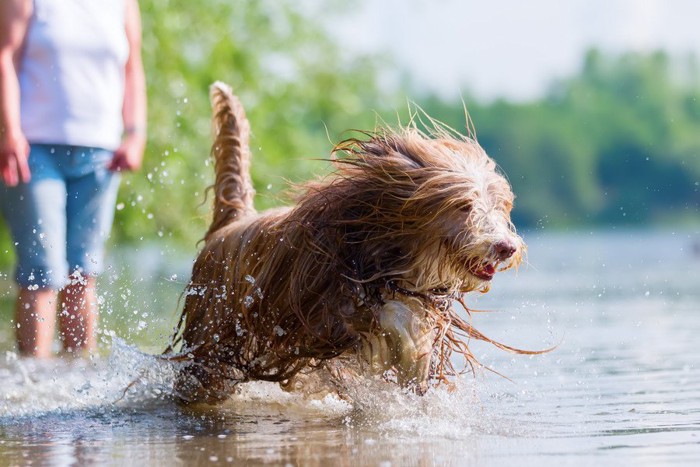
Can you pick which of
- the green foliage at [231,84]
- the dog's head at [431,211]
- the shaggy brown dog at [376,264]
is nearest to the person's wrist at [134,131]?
the shaggy brown dog at [376,264]

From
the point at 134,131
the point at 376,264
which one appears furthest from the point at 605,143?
the point at 376,264

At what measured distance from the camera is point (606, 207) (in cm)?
6016

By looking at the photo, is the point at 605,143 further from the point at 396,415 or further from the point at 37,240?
the point at 396,415

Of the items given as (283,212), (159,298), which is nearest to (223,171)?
(283,212)

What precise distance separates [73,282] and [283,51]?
1454cm

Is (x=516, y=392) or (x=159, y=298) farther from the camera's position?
(x=159, y=298)

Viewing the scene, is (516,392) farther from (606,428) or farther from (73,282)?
(73,282)

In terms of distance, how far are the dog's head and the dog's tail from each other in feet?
3.03

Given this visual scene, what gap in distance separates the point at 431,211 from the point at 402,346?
473 millimetres

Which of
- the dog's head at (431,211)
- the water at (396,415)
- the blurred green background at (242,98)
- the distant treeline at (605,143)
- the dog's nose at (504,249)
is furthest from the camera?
the distant treeline at (605,143)

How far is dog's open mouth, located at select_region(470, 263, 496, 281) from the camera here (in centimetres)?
441

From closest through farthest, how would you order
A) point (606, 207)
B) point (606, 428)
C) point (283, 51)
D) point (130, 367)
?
point (606, 428)
point (130, 367)
point (283, 51)
point (606, 207)

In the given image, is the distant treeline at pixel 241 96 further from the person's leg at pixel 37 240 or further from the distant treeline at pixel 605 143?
the distant treeline at pixel 605 143

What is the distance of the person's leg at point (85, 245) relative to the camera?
6.16m
